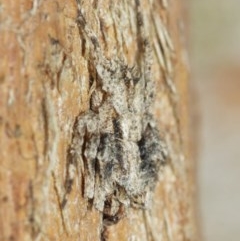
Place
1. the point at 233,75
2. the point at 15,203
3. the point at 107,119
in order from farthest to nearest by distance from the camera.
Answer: the point at 233,75, the point at 107,119, the point at 15,203

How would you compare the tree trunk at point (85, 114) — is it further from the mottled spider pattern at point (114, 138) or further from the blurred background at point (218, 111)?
the blurred background at point (218, 111)

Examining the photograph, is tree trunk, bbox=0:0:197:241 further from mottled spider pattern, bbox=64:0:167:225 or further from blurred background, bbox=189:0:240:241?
blurred background, bbox=189:0:240:241

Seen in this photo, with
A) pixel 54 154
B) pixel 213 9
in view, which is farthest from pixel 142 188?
pixel 213 9

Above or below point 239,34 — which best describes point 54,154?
below

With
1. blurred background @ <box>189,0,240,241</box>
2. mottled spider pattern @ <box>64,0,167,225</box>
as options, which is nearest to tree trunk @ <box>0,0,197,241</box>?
mottled spider pattern @ <box>64,0,167,225</box>

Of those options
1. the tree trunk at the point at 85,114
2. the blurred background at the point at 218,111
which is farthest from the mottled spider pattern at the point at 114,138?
the blurred background at the point at 218,111

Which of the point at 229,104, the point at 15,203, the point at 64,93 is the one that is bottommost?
the point at 15,203

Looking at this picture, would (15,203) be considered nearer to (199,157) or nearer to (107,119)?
(107,119)

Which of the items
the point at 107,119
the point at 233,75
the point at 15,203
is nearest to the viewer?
the point at 15,203
